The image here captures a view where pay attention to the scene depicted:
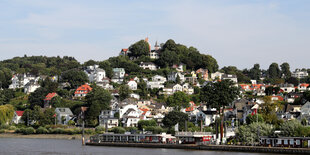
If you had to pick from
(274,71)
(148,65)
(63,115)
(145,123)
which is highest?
(274,71)

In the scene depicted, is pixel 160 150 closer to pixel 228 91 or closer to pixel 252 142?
pixel 252 142

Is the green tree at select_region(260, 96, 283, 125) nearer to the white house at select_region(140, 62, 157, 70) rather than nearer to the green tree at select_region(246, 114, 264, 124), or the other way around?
the green tree at select_region(246, 114, 264, 124)

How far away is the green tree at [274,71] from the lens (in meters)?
179

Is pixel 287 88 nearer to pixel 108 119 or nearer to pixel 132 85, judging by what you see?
pixel 132 85

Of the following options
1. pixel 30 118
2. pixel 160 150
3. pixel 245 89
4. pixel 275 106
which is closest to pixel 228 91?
pixel 275 106

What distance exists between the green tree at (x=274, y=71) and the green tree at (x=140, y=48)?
163 ft

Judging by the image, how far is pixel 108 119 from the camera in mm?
103625

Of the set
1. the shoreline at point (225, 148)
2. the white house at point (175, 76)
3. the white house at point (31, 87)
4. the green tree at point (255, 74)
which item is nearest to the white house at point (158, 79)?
the white house at point (175, 76)

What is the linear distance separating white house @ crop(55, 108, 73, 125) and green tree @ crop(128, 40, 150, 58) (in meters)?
50.2

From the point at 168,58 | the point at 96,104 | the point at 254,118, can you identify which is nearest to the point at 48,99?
the point at 96,104

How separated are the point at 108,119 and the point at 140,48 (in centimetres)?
5866

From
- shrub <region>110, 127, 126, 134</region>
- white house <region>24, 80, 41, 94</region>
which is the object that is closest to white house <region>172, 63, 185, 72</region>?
white house <region>24, 80, 41, 94</region>

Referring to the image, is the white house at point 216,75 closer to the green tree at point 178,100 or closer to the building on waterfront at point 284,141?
the green tree at point 178,100

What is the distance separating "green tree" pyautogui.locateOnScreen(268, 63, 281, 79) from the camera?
17862 centimetres
